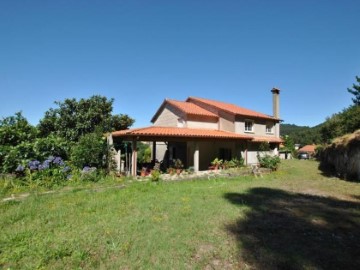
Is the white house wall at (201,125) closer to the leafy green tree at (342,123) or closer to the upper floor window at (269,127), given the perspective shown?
the upper floor window at (269,127)

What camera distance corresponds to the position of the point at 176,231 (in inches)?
255

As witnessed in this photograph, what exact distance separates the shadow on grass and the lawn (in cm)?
2

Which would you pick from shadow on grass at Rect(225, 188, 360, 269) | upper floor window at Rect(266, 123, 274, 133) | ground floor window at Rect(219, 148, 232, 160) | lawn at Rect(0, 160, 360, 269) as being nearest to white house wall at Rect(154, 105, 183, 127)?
ground floor window at Rect(219, 148, 232, 160)

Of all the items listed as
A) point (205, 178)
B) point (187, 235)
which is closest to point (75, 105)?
point (205, 178)

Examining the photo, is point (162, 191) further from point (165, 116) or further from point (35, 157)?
point (165, 116)

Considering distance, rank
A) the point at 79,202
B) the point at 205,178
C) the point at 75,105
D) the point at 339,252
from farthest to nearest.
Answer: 1. the point at 75,105
2. the point at 205,178
3. the point at 79,202
4. the point at 339,252

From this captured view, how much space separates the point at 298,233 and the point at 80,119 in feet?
78.0

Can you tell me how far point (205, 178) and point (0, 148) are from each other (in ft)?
37.8

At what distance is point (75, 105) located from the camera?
26.4 meters

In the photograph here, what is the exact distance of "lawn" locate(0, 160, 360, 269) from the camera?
502 cm

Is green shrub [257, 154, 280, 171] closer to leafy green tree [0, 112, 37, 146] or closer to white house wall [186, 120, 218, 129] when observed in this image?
white house wall [186, 120, 218, 129]

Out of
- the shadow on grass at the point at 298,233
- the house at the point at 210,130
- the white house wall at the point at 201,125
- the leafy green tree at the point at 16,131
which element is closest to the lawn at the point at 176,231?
the shadow on grass at the point at 298,233

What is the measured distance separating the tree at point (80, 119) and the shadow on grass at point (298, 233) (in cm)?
1908

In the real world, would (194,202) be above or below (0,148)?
below
